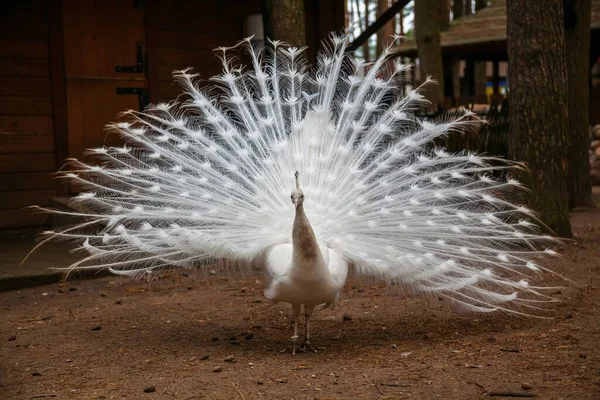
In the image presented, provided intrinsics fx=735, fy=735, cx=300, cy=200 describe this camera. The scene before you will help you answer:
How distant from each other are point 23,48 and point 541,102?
615cm

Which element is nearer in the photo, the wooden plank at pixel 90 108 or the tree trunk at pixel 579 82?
the wooden plank at pixel 90 108

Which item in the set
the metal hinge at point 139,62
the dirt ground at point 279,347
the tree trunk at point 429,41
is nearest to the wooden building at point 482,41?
the tree trunk at point 429,41

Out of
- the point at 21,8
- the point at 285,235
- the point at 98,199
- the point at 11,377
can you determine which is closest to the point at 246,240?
the point at 285,235

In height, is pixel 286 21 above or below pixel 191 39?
below

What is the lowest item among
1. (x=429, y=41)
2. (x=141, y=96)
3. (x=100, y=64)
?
(x=141, y=96)

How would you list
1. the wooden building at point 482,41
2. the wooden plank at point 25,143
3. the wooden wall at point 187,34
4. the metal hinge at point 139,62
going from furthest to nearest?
1. the wooden building at point 482,41
2. the wooden wall at point 187,34
3. the metal hinge at point 139,62
4. the wooden plank at point 25,143

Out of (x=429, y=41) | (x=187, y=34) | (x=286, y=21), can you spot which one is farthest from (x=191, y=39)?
(x=429, y=41)

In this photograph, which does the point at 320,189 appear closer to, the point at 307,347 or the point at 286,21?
the point at 307,347

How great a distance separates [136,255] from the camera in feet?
16.7

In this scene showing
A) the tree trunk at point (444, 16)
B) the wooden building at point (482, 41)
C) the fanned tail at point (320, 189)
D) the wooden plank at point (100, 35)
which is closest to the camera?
the fanned tail at point (320, 189)

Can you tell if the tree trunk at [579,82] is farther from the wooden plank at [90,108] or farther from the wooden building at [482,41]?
the wooden building at [482,41]

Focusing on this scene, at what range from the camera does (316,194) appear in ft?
16.5

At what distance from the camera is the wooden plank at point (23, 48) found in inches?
352

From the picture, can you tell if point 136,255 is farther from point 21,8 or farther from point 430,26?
point 430,26
